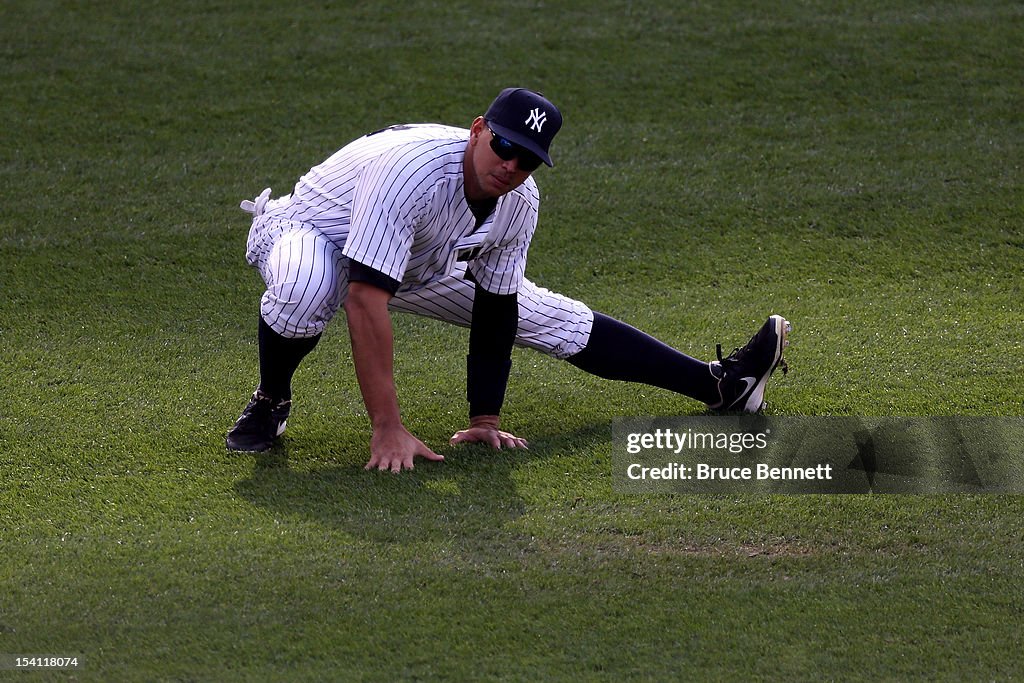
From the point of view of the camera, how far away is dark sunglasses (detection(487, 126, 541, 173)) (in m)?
3.23

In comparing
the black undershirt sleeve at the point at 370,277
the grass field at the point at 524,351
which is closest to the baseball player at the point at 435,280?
the black undershirt sleeve at the point at 370,277

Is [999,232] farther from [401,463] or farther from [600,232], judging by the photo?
[401,463]

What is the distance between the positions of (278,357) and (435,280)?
53 centimetres

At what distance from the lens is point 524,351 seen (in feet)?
15.3

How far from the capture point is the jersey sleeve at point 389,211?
322 centimetres

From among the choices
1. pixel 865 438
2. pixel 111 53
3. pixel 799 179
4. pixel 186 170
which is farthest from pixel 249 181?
pixel 865 438

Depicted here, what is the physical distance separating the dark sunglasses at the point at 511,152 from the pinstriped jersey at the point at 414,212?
19cm

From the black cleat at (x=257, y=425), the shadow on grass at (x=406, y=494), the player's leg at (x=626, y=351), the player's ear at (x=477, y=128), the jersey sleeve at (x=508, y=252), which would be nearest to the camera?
the shadow on grass at (x=406, y=494)

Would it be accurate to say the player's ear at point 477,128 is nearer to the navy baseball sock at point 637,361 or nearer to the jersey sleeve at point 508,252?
the jersey sleeve at point 508,252

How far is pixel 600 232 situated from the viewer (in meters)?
5.61

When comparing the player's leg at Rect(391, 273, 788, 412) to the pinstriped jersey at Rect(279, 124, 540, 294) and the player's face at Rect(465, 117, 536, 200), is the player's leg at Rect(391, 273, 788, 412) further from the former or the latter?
the player's face at Rect(465, 117, 536, 200)

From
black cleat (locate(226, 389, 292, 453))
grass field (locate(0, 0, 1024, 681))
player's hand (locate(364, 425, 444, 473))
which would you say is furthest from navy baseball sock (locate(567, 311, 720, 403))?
black cleat (locate(226, 389, 292, 453))

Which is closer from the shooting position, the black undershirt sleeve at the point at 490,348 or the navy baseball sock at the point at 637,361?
the black undershirt sleeve at the point at 490,348

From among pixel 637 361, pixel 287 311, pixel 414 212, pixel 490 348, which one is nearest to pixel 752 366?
pixel 637 361
